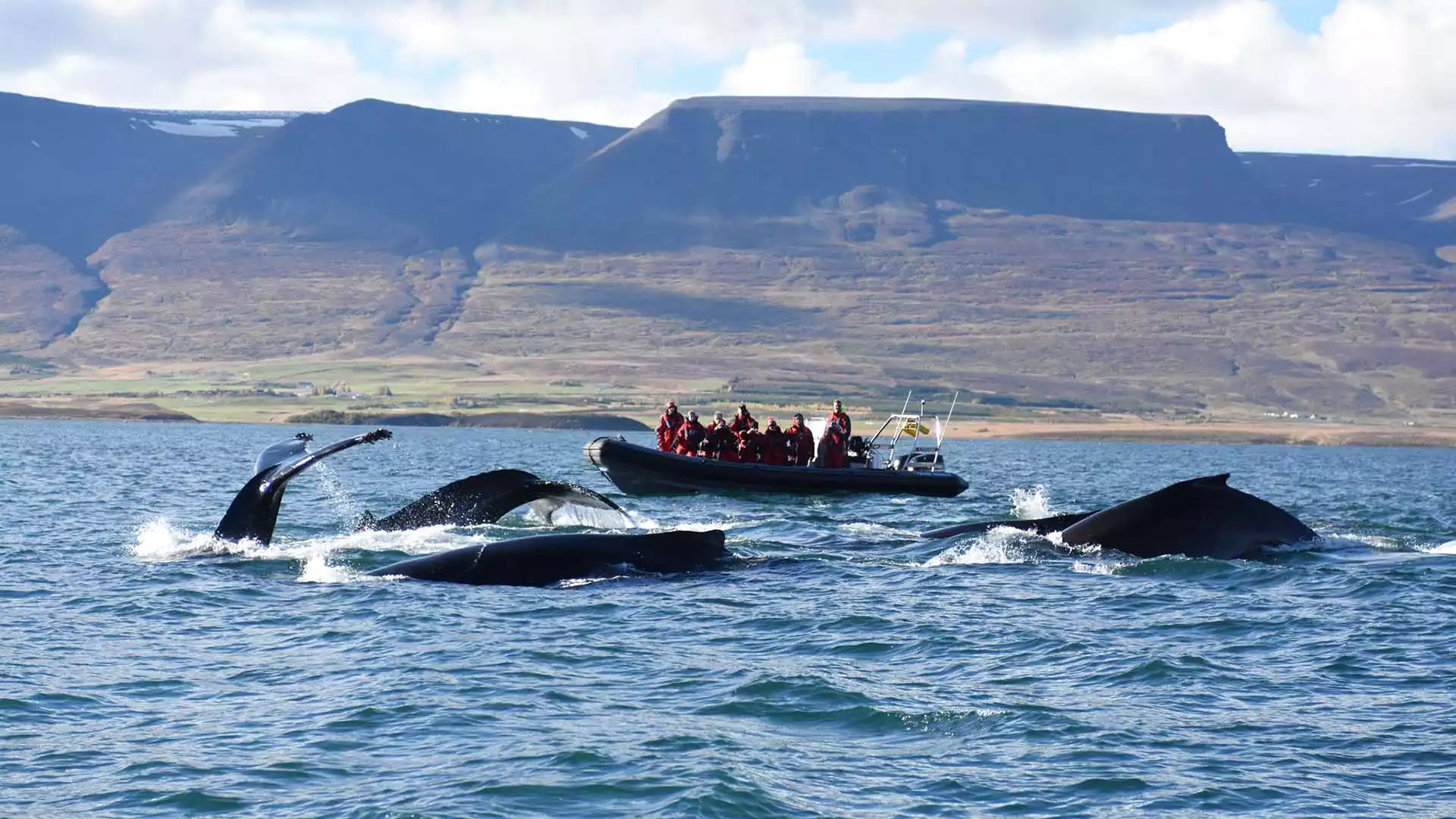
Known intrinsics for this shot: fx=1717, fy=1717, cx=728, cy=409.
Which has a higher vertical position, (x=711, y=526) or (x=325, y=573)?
(x=325, y=573)

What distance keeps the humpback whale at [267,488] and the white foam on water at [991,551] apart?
8.80 m

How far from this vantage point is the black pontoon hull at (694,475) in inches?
1625

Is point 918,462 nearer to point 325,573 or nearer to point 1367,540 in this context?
point 1367,540

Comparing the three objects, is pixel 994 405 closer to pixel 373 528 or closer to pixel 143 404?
pixel 143 404

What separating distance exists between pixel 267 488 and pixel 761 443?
2231 centimetres

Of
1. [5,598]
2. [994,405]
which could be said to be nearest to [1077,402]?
[994,405]

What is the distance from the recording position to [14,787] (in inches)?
479

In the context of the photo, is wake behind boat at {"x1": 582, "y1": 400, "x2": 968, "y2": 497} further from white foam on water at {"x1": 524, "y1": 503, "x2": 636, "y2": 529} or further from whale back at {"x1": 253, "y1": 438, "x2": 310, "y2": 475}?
whale back at {"x1": 253, "y1": 438, "x2": 310, "y2": 475}

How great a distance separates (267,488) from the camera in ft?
70.4

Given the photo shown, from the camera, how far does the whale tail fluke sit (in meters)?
22.8

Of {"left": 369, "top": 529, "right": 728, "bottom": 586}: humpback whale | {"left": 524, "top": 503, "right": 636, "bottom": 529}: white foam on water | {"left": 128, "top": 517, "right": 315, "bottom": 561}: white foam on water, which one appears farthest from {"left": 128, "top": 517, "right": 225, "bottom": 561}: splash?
{"left": 524, "top": 503, "right": 636, "bottom": 529}: white foam on water

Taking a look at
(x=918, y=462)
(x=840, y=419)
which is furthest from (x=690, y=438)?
(x=918, y=462)

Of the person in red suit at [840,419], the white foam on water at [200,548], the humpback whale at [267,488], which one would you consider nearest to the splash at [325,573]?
the white foam on water at [200,548]

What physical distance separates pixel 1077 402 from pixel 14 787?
18153 centimetres
